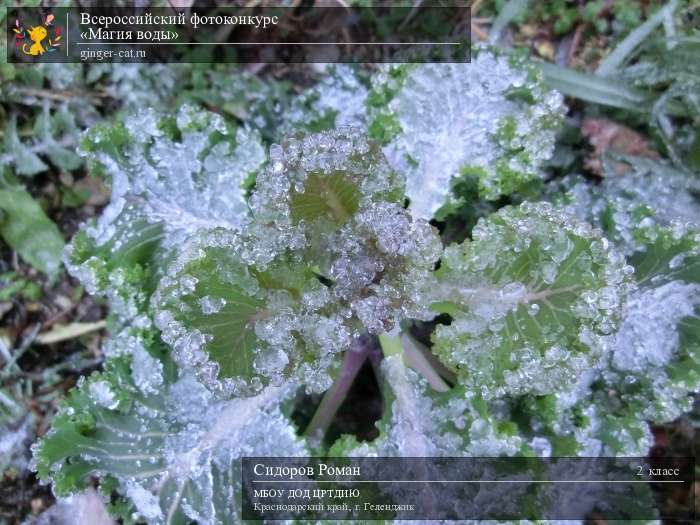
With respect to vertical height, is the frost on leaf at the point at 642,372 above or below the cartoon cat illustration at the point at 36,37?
below

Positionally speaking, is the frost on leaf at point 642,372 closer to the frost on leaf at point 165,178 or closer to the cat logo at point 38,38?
the frost on leaf at point 165,178

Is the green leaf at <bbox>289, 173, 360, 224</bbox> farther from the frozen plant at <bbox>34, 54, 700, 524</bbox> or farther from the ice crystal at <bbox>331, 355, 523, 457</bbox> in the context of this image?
the ice crystal at <bbox>331, 355, 523, 457</bbox>

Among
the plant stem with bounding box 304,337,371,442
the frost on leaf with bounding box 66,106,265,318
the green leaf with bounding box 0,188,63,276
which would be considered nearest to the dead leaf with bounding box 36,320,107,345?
the green leaf with bounding box 0,188,63,276

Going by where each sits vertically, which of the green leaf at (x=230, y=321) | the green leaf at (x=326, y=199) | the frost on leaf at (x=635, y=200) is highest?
the frost on leaf at (x=635, y=200)

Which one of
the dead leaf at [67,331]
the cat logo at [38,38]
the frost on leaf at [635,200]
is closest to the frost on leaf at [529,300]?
the frost on leaf at [635,200]

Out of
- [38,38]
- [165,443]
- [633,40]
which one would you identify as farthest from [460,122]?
[38,38]

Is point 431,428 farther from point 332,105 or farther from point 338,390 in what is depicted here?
point 332,105

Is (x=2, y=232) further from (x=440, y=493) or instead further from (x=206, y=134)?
(x=440, y=493)
